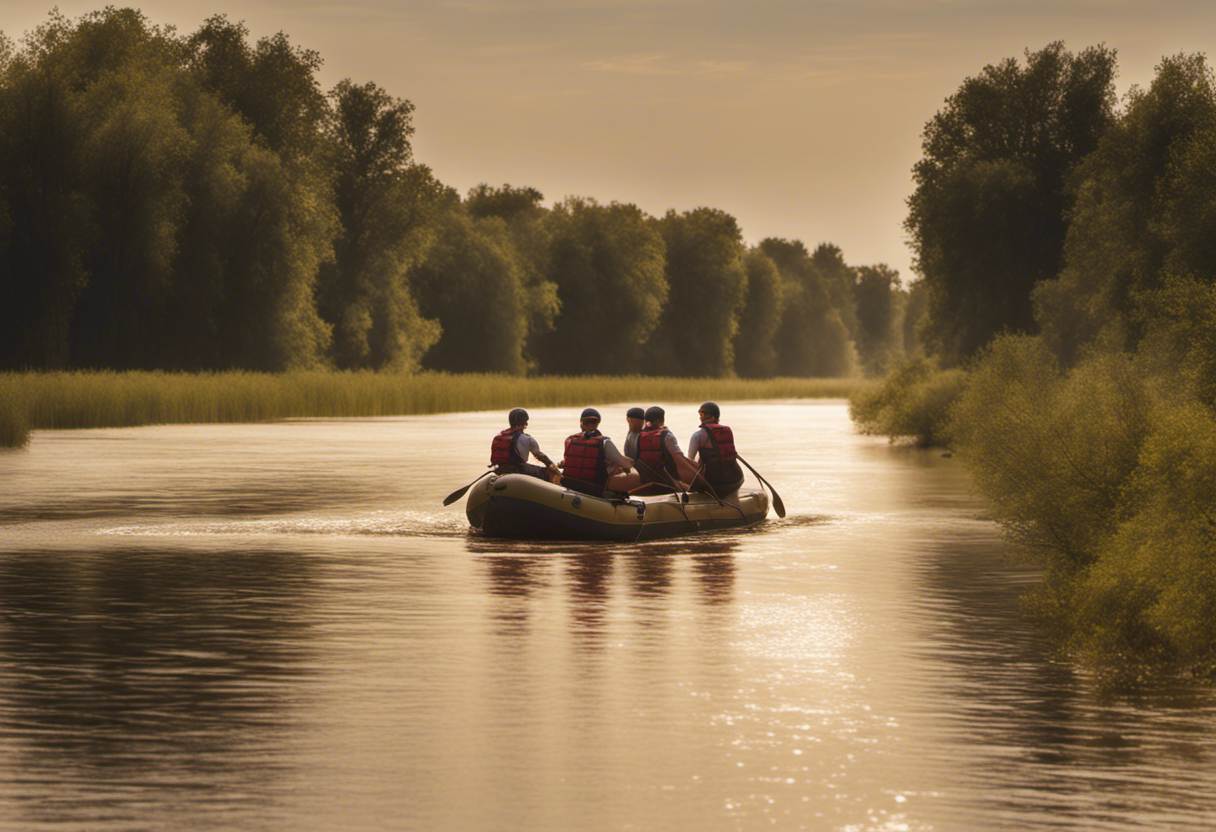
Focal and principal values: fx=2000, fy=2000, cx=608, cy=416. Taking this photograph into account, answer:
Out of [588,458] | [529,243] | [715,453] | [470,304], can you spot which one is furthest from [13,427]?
[529,243]

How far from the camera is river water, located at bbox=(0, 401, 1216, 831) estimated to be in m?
8.95

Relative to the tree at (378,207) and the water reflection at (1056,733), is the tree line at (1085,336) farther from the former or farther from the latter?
the tree at (378,207)

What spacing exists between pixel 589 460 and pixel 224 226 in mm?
51371

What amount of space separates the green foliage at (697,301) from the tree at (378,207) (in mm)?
44168

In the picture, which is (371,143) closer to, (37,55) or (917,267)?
(37,55)

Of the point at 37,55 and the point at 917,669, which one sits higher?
the point at 37,55

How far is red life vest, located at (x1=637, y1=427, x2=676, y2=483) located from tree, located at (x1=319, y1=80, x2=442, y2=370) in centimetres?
6587

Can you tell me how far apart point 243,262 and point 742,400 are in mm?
46536

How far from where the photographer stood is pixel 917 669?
1319cm

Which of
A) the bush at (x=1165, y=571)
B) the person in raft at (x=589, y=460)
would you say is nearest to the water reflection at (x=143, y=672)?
the person in raft at (x=589, y=460)

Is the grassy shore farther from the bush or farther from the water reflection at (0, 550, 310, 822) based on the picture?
the bush

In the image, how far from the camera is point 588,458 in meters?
23.4

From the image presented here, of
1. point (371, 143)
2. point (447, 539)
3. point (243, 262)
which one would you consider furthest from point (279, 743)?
point (371, 143)

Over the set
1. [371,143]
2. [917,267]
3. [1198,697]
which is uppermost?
[371,143]
